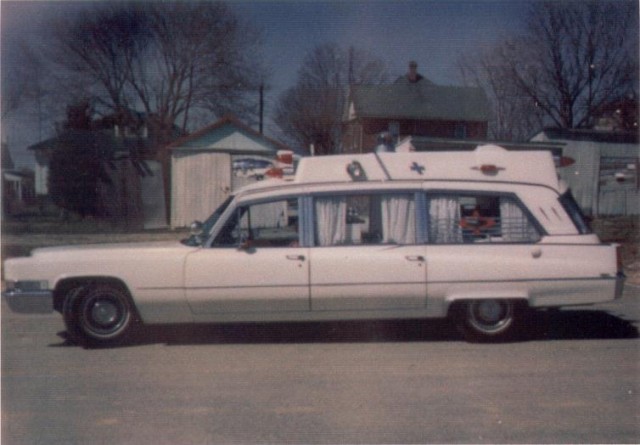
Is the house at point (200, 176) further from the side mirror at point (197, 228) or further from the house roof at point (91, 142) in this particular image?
the side mirror at point (197, 228)

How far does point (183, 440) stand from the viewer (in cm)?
488

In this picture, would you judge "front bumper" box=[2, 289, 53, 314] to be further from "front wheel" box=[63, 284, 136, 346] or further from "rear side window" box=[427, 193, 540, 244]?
"rear side window" box=[427, 193, 540, 244]

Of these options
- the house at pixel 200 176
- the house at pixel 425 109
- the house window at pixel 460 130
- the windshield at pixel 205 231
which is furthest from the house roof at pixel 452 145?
the house window at pixel 460 130

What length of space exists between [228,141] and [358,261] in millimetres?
15454

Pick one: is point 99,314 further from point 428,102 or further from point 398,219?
point 428,102

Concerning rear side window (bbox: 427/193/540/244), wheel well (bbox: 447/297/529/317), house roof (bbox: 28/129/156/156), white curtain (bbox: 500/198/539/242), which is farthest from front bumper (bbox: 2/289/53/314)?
house roof (bbox: 28/129/156/156)

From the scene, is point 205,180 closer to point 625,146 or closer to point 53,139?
point 53,139

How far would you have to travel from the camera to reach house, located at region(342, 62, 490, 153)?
32812 millimetres

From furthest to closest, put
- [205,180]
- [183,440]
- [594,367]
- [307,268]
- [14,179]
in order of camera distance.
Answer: [14,179], [205,180], [307,268], [594,367], [183,440]

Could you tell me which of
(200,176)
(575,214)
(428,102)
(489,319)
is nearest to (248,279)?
(489,319)

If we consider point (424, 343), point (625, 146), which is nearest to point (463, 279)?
point (424, 343)

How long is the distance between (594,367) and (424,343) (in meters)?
1.62

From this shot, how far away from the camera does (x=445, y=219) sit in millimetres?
7375

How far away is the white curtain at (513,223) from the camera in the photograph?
7.37 metres
